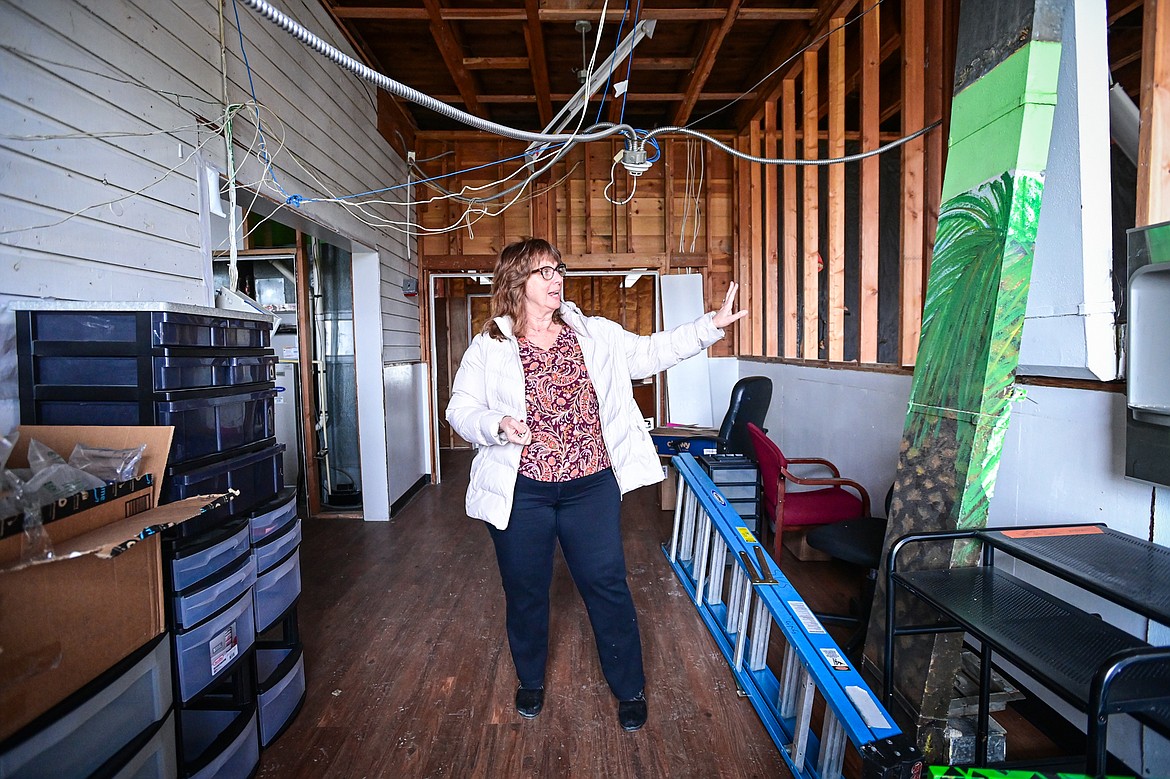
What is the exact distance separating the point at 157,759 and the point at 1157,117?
9.83 ft

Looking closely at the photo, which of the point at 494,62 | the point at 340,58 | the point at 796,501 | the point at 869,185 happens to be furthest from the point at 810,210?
the point at 340,58

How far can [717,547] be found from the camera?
8.32 feet

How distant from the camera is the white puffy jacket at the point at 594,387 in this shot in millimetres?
1785

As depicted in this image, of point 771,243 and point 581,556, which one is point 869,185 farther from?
point 581,556

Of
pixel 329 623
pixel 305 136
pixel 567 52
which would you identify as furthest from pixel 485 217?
pixel 329 623

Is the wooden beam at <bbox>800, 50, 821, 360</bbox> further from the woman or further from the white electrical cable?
the woman

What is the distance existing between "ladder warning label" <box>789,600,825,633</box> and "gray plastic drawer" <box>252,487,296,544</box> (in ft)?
5.41

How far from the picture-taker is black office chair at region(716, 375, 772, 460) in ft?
11.7

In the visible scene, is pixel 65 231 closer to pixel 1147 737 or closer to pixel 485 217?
pixel 1147 737

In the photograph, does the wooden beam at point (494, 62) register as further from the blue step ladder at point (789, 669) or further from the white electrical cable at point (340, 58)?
the blue step ladder at point (789, 669)

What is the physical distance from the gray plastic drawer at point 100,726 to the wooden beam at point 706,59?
410cm

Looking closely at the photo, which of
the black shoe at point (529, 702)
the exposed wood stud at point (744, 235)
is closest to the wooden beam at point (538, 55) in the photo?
the exposed wood stud at point (744, 235)

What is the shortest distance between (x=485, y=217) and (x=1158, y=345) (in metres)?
4.98

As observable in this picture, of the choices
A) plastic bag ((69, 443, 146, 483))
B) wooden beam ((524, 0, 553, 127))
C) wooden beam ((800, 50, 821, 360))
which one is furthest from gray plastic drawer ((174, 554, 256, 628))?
wooden beam ((800, 50, 821, 360))
